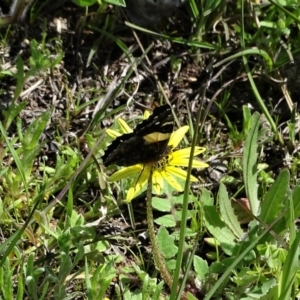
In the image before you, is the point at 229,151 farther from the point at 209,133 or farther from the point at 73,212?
the point at 73,212

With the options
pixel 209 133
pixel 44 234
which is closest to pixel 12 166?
pixel 44 234

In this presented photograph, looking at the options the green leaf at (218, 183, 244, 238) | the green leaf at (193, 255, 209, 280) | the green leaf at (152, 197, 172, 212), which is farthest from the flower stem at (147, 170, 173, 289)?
the green leaf at (218, 183, 244, 238)

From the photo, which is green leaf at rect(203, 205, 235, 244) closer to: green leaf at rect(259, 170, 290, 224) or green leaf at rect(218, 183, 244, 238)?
green leaf at rect(218, 183, 244, 238)

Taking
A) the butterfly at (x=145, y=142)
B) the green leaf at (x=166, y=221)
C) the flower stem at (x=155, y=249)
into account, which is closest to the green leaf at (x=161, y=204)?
the green leaf at (x=166, y=221)

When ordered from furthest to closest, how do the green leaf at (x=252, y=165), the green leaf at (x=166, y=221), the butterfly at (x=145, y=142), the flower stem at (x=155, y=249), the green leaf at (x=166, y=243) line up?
the green leaf at (x=252, y=165) → the green leaf at (x=166, y=221) → the green leaf at (x=166, y=243) → the flower stem at (x=155, y=249) → the butterfly at (x=145, y=142)

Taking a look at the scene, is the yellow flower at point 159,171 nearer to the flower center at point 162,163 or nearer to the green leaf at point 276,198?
the flower center at point 162,163

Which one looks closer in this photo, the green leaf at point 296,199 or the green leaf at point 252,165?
the green leaf at point 296,199
